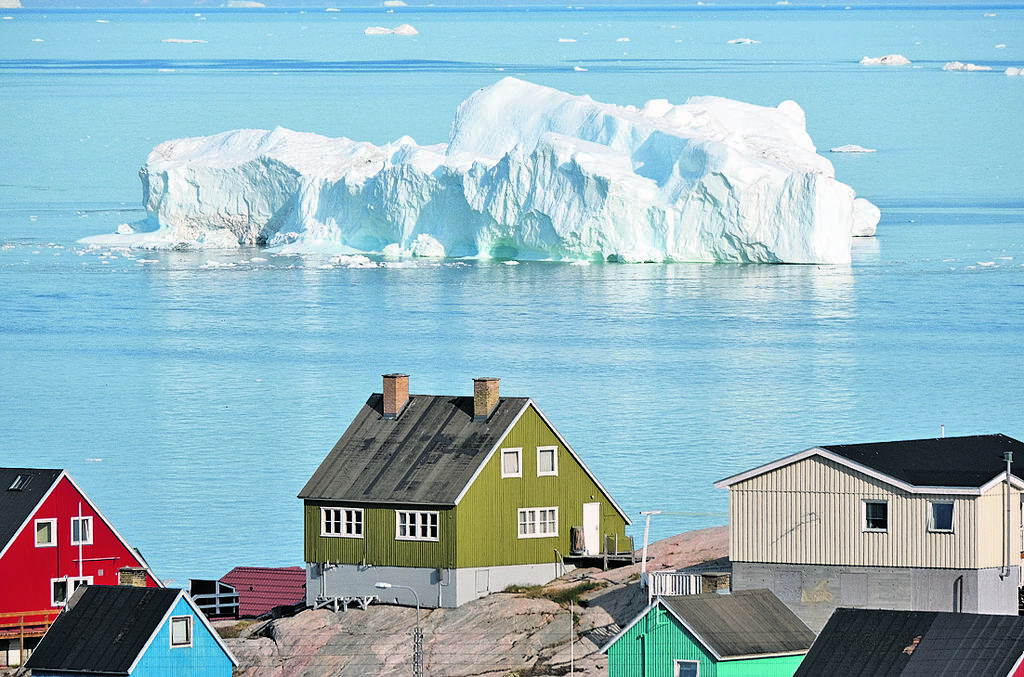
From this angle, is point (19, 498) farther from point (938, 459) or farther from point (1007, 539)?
point (1007, 539)

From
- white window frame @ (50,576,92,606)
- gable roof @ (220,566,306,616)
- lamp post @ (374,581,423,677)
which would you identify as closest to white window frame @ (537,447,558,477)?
lamp post @ (374,581,423,677)

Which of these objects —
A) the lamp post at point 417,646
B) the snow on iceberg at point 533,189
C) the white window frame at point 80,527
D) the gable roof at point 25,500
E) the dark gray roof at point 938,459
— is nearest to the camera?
the dark gray roof at point 938,459

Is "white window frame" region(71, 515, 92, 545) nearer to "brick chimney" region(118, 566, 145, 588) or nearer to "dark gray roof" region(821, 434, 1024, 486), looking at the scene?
"brick chimney" region(118, 566, 145, 588)

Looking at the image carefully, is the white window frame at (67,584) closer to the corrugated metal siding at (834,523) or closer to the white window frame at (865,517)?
the corrugated metal siding at (834,523)

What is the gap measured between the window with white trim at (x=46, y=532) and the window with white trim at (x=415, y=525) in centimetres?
486

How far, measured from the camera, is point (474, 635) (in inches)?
1024

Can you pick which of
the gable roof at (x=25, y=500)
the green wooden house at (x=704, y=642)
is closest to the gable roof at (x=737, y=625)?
the green wooden house at (x=704, y=642)

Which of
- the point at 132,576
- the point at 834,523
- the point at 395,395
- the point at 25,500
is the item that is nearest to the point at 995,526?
the point at 834,523

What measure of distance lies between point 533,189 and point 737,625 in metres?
48.8

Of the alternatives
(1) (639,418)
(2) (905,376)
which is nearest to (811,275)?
(2) (905,376)

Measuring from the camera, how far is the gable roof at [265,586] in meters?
31.2

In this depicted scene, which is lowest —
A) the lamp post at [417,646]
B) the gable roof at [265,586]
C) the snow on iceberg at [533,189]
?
the gable roof at [265,586]

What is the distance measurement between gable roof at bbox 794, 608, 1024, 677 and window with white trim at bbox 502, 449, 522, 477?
27.7ft

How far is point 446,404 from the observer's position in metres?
29.5
